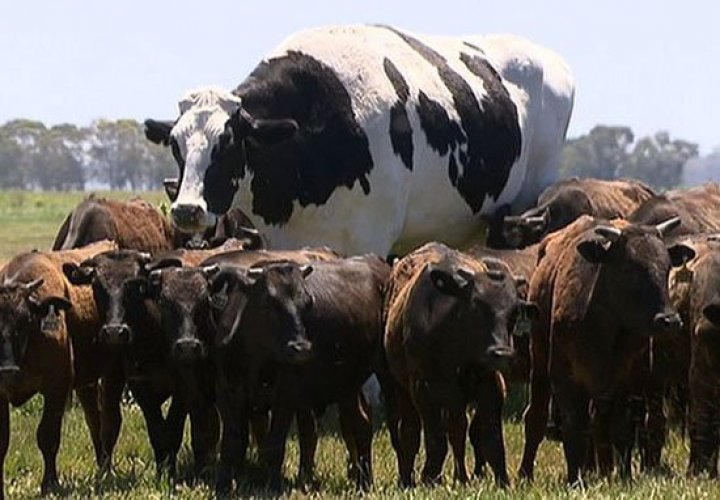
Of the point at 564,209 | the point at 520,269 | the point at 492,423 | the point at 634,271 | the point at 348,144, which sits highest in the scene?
the point at 348,144

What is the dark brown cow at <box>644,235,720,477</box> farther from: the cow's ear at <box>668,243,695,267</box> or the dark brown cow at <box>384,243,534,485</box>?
the dark brown cow at <box>384,243,534,485</box>

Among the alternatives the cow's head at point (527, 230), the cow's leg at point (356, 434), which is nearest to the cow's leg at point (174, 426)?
the cow's leg at point (356, 434)

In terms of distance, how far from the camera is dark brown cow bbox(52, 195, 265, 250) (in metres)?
15.2

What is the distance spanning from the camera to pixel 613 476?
10.0 m

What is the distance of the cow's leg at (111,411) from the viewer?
11.9m

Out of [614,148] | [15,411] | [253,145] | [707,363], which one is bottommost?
[614,148]

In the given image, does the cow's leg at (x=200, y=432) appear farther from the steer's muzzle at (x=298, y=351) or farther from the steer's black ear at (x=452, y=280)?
the steer's black ear at (x=452, y=280)

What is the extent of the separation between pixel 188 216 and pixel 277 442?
3.41 m

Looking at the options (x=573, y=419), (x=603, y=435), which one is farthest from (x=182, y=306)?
(x=603, y=435)

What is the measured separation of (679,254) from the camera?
33.3 feet

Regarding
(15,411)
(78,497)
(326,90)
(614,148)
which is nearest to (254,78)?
(326,90)

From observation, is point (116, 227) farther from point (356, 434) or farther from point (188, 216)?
point (356, 434)

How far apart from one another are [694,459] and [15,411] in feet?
23.2

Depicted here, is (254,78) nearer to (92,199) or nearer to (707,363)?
(92,199)
